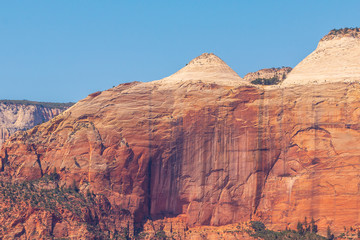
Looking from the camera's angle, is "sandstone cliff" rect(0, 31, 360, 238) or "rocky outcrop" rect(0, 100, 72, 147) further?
"rocky outcrop" rect(0, 100, 72, 147)

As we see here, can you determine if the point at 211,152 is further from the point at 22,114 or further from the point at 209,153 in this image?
the point at 22,114

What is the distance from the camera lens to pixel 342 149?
298 ft

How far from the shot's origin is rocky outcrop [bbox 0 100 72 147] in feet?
536

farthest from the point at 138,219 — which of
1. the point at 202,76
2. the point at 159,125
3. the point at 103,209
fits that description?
the point at 202,76

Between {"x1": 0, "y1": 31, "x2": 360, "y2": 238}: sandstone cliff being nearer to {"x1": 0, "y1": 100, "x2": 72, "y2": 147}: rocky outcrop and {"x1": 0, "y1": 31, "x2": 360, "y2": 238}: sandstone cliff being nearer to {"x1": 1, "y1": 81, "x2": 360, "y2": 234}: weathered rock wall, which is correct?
{"x1": 1, "y1": 81, "x2": 360, "y2": 234}: weathered rock wall

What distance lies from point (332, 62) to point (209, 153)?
19319 millimetres

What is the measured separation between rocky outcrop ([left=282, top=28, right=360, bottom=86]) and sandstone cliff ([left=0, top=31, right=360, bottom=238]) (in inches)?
76.3

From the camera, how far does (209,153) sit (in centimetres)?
9300

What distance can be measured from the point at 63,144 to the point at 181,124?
13.6 meters

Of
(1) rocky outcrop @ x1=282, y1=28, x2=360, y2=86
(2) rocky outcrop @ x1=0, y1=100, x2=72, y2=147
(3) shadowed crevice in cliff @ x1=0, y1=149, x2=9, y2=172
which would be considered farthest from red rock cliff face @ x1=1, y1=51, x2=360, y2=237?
(2) rocky outcrop @ x1=0, y1=100, x2=72, y2=147

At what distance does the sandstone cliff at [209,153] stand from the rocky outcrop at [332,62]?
6.36 ft

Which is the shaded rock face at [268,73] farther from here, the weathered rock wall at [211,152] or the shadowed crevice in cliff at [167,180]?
the shadowed crevice in cliff at [167,180]

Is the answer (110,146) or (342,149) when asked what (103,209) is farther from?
(342,149)

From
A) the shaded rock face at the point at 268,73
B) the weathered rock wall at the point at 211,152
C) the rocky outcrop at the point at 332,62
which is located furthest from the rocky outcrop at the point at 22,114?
the rocky outcrop at the point at 332,62
